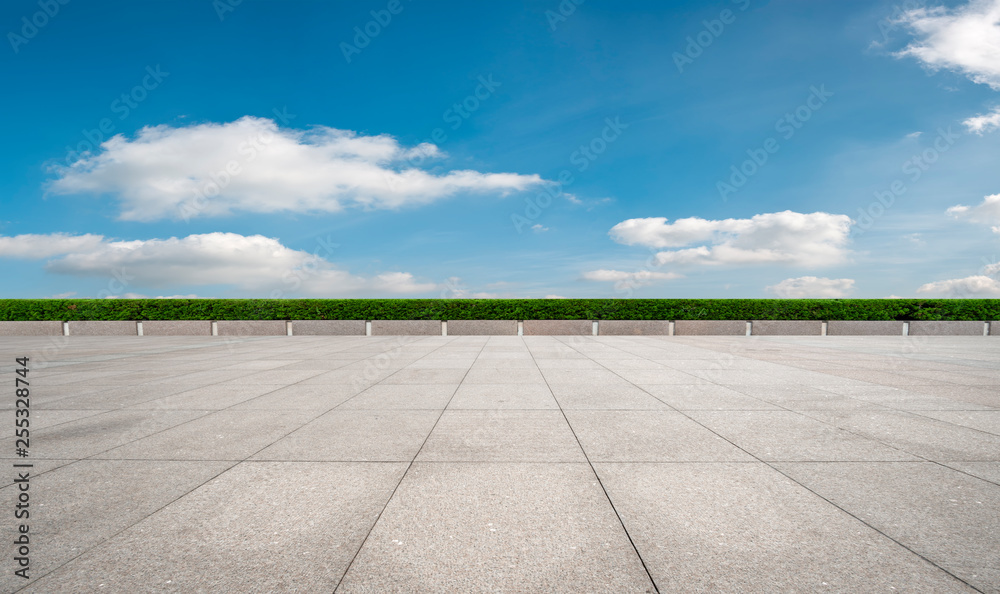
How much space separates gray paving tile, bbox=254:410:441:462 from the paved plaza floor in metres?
0.04

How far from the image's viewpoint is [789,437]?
5.07m

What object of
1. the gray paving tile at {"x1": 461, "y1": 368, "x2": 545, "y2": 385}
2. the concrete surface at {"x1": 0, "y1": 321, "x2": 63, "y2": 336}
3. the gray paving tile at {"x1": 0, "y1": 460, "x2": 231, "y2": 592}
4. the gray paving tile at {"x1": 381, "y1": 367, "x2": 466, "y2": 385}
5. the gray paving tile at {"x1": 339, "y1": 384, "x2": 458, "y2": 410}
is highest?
the concrete surface at {"x1": 0, "y1": 321, "x2": 63, "y2": 336}

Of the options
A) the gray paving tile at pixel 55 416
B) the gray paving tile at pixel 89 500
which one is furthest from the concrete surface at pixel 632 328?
the gray paving tile at pixel 89 500

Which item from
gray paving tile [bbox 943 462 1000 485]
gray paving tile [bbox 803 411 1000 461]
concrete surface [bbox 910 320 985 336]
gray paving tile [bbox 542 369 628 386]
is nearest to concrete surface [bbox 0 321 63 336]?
gray paving tile [bbox 542 369 628 386]

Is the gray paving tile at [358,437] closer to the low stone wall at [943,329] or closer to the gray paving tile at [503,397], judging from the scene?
the gray paving tile at [503,397]

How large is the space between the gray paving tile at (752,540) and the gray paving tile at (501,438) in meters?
0.80

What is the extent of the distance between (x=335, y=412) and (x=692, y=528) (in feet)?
15.4

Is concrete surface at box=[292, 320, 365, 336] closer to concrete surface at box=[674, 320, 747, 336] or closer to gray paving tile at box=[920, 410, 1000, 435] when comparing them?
concrete surface at box=[674, 320, 747, 336]

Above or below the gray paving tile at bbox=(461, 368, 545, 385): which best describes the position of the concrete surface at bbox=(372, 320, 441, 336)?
above

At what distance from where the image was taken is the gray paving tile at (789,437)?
14.8 feet

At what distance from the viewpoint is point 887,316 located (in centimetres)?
2342

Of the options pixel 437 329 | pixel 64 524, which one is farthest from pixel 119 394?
pixel 437 329

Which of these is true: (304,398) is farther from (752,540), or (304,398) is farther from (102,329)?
(102,329)

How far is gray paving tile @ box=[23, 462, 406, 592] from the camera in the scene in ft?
8.24
